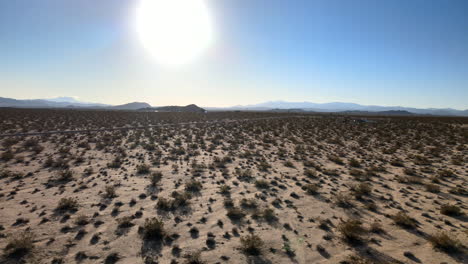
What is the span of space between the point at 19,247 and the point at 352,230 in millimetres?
8050

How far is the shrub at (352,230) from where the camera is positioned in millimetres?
5496

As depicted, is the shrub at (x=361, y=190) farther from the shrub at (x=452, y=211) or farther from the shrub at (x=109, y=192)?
the shrub at (x=109, y=192)

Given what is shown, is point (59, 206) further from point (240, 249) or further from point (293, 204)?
point (293, 204)

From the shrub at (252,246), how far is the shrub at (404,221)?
433 centimetres

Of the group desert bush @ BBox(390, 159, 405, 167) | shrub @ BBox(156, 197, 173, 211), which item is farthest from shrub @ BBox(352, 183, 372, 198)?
shrub @ BBox(156, 197, 173, 211)

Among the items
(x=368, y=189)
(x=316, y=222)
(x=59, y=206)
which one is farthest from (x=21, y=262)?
(x=368, y=189)

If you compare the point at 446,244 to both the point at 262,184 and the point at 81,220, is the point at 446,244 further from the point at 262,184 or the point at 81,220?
the point at 81,220

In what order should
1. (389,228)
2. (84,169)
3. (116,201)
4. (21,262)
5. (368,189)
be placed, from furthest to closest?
1. (84,169)
2. (368,189)
3. (116,201)
4. (389,228)
5. (21,262)

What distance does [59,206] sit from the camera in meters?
6.93

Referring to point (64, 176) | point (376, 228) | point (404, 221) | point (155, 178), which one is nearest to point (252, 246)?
point (376, 228)

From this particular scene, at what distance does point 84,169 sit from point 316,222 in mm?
11274

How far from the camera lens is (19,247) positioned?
15.7 ft

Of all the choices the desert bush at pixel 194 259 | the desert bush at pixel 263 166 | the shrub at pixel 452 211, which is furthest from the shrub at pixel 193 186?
the shrub at pixel 452 211

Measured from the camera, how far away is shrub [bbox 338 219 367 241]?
5.50 m
